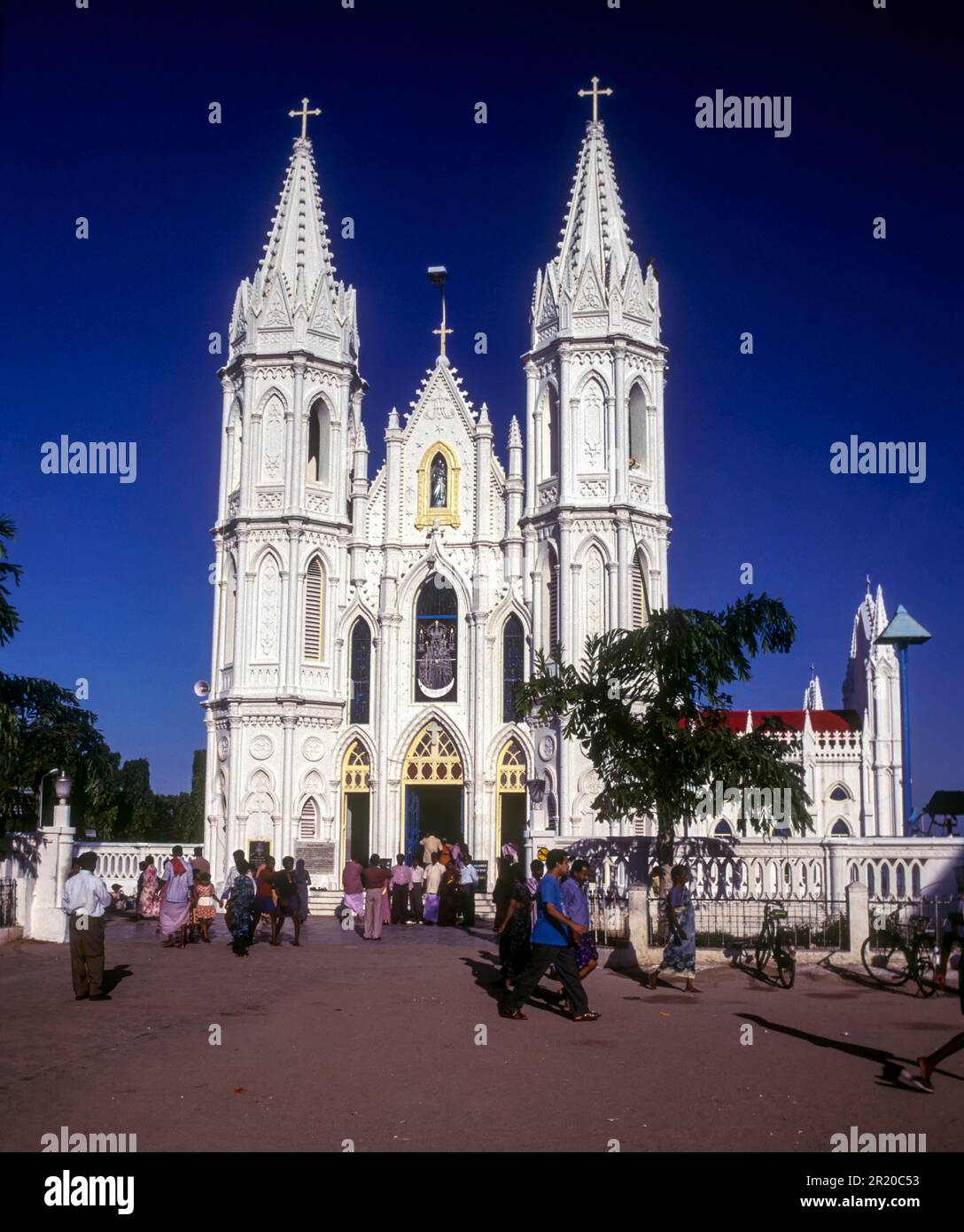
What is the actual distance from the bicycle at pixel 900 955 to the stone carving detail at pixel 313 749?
2005 cm

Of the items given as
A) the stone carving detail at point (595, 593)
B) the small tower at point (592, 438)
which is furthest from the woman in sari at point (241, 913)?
the stone carving detail at point (595, 593)

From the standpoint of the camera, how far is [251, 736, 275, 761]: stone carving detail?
34875mm

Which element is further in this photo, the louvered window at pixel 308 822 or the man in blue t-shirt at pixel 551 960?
the louvered window at pixel 308 822

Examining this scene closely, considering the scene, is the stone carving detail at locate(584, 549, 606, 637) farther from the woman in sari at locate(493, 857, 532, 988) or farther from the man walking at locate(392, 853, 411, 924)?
the woman in sari at locate(493, 857, 532, 988)

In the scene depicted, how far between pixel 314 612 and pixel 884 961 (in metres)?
22.4

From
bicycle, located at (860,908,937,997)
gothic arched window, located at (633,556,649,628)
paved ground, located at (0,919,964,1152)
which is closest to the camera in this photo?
paved ground, located at (0,919,964,1152)

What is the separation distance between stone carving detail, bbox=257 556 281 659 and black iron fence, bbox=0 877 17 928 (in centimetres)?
1542

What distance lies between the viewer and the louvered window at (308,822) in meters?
34.9

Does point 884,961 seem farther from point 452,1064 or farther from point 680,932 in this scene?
point 452,1064

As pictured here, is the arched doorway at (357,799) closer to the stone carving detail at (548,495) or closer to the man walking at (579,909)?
the stone carving detail at (548,495)

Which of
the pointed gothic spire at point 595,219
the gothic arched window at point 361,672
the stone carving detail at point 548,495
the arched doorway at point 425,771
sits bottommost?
the arched doorway at point 425,771

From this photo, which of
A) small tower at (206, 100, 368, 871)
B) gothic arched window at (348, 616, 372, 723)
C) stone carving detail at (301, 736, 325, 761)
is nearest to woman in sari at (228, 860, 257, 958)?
small tower at (206, 100, 368, 871)

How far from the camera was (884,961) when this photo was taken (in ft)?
55.3
